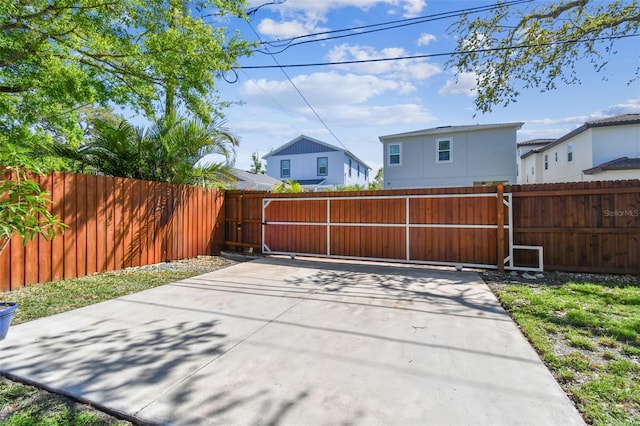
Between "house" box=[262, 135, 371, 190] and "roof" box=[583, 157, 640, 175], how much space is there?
40.4ft

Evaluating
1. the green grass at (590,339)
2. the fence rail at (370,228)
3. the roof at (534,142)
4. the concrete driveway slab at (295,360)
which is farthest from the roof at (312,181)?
the concrete driveway slab at (295,360)

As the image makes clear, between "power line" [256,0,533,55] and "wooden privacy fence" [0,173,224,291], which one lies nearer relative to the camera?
"wooden privacy fence" [0,173,224,291]

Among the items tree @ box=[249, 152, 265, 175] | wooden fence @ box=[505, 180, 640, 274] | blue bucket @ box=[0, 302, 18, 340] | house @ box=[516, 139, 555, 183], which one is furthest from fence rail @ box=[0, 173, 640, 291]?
tree @ box=[249, 152, 265, 175]

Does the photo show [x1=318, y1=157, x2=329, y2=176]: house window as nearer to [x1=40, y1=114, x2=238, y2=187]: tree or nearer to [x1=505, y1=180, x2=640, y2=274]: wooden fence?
[x1=40, y1=114, x2=238, y2=187]: tree

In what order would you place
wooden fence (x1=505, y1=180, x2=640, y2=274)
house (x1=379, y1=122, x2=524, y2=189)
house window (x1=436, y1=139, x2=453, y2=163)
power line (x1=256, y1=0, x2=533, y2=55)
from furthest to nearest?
house window (x1=436, y1=139, x2=453, y2=163), house (x1=379, y1=122, x2=524, y2=189), power line (x1=256, y1=0, x2=533, y2=55), wooden fence (x1=505, y1=180, x2=640, y2=274)

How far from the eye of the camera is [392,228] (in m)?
7.04

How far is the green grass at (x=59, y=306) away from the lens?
72.3 inches

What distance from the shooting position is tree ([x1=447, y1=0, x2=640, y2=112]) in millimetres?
8023

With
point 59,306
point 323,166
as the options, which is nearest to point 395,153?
point 323,166

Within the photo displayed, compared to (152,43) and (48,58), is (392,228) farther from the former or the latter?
(48,58)

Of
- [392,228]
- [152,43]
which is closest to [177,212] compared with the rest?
[152,43]

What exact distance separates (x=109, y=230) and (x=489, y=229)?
23.2ft

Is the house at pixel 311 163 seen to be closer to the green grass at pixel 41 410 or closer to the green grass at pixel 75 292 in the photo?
the green grass at pixel 75 292

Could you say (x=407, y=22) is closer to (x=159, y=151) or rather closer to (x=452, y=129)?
(x=159, y=151)
